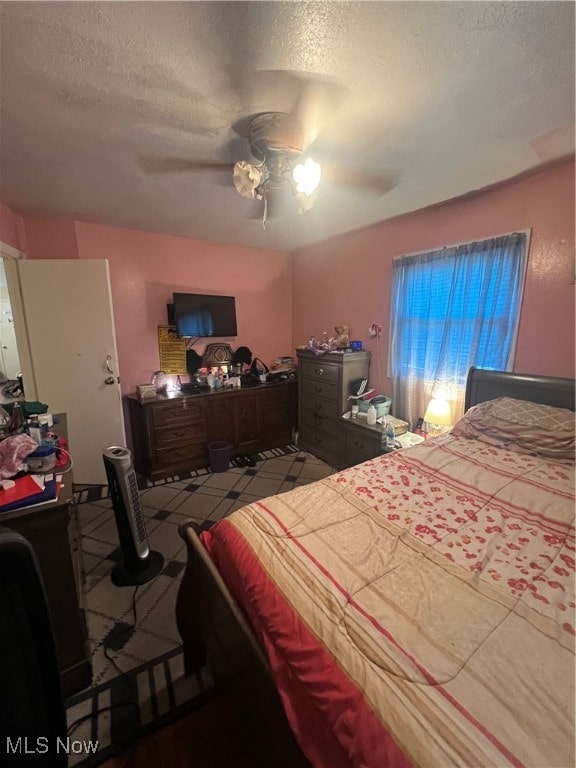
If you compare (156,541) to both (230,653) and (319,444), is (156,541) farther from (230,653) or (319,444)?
(319,444)

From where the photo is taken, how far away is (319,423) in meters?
3.36

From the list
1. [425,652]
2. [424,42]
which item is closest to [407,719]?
[425,652]

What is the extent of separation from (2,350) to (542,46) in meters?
6.14

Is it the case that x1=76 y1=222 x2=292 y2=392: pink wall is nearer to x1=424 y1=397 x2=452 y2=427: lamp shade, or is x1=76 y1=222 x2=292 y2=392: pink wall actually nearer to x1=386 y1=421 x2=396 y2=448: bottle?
x1=386 y1=421 x2=396 y2=448: bottle

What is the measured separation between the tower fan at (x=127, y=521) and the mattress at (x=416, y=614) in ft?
2.50

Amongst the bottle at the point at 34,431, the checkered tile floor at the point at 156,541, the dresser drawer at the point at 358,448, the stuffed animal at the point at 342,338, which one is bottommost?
the checkered tile floor at the point at 156,541

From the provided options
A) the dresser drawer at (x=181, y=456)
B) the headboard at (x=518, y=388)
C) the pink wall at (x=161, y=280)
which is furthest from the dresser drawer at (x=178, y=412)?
the headboard at (x=518, y=388)

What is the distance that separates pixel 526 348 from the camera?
6.75 feet

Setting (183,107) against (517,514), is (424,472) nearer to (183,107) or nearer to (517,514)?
(517,514)

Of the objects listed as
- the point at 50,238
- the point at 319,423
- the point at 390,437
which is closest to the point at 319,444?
the point at 319,423

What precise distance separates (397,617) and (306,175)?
68.0 inches

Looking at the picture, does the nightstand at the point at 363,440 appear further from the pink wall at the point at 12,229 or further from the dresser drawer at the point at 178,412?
the pink wall at the point at 12,229

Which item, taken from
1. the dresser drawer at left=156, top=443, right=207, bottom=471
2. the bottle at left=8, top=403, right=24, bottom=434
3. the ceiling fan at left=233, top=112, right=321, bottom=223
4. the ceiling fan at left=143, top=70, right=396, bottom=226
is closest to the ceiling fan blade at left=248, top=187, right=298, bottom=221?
the ceiling fan at left=143, top=70, right=396, bottom=226

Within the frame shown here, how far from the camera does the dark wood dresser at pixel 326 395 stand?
305 cm
